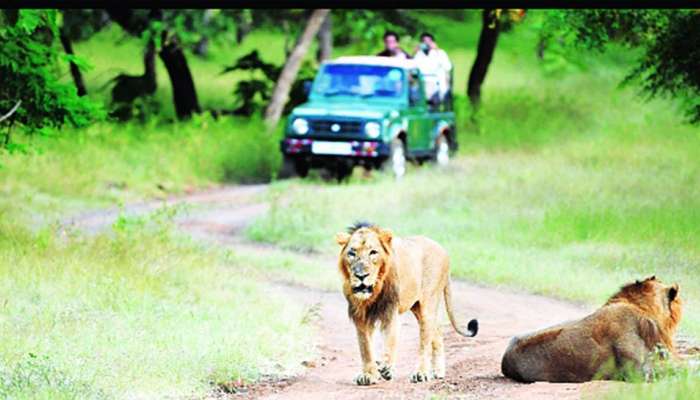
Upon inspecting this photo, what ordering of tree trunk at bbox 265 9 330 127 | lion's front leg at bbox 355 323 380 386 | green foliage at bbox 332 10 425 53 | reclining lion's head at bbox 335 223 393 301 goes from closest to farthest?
reclining lion's head at bbox 335 223 393 301 < lion's front leg at bbox 355 323 380 386 < tree trunk at bbox 265 9 330 127 < green foliage at bbox 332 10 425 53

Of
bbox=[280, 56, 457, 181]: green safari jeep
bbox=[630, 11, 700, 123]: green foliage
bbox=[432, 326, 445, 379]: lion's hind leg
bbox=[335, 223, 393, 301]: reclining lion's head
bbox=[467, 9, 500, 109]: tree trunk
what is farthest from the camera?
bbox=[467, 9, 500, 109]: tree trunk

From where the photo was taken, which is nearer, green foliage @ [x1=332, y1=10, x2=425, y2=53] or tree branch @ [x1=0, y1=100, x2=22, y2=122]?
tree branch @ [x1=0, y1=100, x2=22, y2=122]

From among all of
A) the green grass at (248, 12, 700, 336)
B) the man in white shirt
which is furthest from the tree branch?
the man in white shirt

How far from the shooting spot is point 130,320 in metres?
11.7

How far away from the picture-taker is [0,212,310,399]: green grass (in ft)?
32.3

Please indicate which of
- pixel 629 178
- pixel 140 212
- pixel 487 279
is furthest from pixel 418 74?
pixel 487 279

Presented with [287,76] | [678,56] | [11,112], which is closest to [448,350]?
[11,112]

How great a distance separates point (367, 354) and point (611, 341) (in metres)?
1.57

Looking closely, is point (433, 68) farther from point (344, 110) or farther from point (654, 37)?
point (654, 37)

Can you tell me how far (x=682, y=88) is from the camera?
17938 millimetres

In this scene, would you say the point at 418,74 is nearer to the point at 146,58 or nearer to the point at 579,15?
the point at 579,15

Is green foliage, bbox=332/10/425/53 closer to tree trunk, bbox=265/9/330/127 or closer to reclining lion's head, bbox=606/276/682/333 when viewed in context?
tree trunk, bbox=265/9/330/127

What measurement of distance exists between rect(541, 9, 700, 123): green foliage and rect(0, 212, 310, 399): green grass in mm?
4978

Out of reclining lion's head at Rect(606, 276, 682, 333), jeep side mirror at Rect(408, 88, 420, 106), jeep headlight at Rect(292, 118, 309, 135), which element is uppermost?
reclining lion's head at Rect(606, 276, 682, 333)
